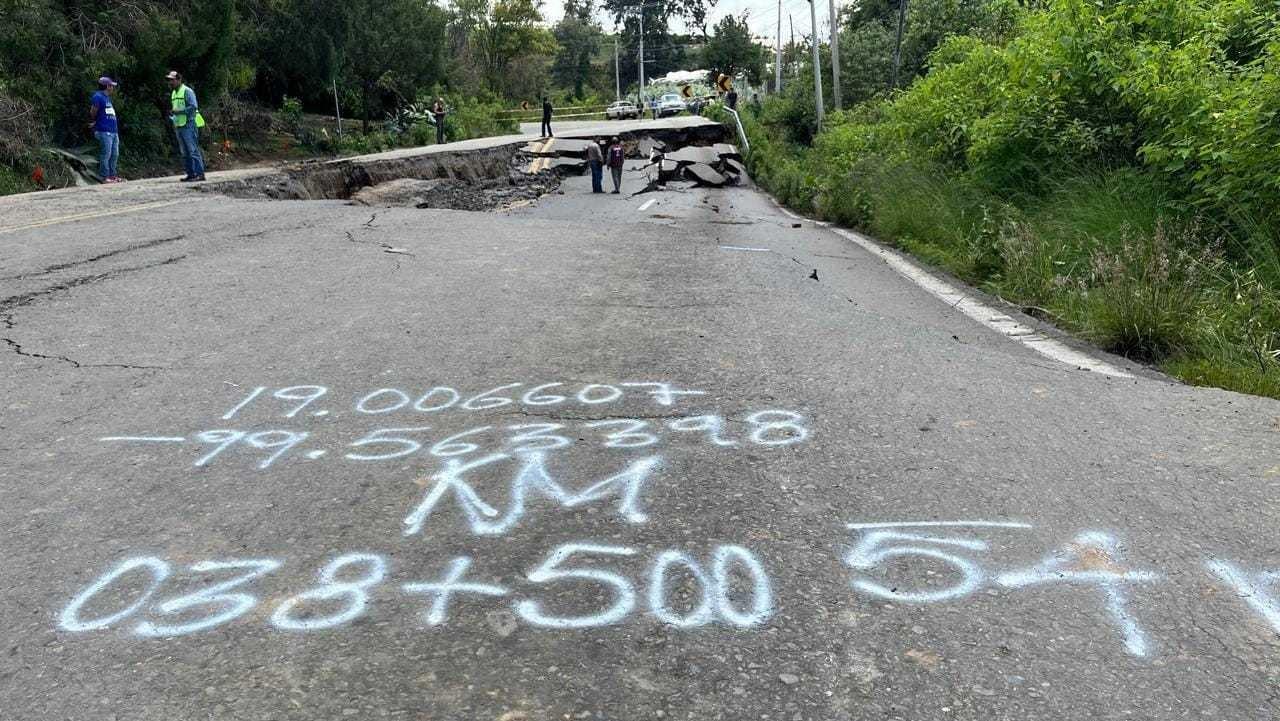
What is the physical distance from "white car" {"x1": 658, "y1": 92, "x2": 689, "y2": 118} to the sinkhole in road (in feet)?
64.6

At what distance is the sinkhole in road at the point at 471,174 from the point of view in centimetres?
1791

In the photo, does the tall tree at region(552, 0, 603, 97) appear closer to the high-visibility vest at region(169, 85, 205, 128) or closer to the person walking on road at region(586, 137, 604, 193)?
the person walking on road at region(586, 137, 604, 193)

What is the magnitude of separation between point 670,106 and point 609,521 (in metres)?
61.8

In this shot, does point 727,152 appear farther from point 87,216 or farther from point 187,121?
point 87,216

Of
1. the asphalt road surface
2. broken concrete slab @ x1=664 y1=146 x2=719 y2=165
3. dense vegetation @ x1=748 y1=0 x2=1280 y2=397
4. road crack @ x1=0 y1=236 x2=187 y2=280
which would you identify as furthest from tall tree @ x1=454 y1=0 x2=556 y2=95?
the asphalt road surface

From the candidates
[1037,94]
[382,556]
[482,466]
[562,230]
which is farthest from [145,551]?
[1037,94]

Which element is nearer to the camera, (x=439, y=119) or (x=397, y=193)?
(x=397, y=193)

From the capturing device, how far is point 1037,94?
34.8 feet

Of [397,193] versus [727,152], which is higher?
[727,152]

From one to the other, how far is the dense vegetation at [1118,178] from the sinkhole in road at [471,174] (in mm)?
9467

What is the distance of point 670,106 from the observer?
6262 centimetres

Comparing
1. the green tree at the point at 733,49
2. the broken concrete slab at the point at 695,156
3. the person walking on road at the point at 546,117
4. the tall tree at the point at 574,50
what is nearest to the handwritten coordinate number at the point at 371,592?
the broken concrete slab at the point at 695,156

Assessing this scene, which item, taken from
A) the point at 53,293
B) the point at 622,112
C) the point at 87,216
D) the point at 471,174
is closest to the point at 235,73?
the point at 471,174

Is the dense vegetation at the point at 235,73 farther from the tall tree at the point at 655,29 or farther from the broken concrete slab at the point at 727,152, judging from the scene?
the tall tree at the point at 655,29
